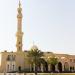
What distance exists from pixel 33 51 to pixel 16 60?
7145mm

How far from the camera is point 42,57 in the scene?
74.8 meters

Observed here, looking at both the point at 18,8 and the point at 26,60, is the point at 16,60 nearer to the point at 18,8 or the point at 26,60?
the point at 26,60

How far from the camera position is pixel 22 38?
76500 millimetres

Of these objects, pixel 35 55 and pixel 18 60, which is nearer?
pixel 35 55

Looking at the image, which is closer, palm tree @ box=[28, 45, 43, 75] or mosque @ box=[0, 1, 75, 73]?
palm tree @ box=[28, 45, 43, 75]

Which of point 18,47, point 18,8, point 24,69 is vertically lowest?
point 24,69

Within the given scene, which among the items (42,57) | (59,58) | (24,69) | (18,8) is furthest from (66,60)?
(18,8)

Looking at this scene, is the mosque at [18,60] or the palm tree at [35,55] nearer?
the palm tree at [35,55]

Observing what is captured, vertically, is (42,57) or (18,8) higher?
(18,8)

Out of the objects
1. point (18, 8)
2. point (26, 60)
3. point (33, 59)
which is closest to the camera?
point (33, 59)

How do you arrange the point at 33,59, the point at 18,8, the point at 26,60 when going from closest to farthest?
the point at 33,59, the point at 26,60, the point at 18,8

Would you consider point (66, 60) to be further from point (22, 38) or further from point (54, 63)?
point (22, 38)

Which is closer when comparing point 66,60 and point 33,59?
point 33,59

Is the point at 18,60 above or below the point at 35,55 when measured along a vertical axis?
below
